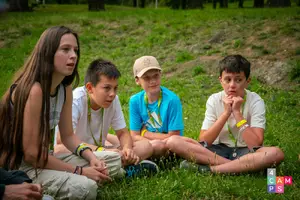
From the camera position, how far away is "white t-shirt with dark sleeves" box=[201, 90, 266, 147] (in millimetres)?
4715

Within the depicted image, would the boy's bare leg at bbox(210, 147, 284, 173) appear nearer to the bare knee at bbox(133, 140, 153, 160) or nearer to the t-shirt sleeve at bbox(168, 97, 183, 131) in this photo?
the bare knee at bbox(133, 140, 153, 160)

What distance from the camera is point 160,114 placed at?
5121 millimetres

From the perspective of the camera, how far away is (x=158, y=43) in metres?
13.2

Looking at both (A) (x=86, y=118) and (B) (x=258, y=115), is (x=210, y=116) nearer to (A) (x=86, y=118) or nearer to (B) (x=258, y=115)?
(B) (x=258, y=115)

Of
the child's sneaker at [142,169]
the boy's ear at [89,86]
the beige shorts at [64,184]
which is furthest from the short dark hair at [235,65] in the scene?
the beige shorts at [64,184]

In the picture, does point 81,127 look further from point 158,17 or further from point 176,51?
point 158,17

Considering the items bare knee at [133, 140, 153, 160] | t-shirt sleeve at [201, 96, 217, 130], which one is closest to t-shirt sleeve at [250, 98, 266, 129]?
t-shirt sleeve at [201, 96, 217, 130]

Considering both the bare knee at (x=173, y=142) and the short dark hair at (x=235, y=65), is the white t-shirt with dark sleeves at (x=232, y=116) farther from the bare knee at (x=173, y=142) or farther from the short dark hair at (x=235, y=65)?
the bare knee at (x=173, y=142)

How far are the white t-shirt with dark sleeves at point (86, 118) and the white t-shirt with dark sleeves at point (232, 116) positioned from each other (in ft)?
3.11

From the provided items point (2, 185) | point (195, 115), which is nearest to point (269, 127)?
point (195, 115)

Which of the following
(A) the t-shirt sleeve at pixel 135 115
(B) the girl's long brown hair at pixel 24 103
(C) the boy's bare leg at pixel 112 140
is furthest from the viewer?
(C) the boy's bare leg at pixel 112 140

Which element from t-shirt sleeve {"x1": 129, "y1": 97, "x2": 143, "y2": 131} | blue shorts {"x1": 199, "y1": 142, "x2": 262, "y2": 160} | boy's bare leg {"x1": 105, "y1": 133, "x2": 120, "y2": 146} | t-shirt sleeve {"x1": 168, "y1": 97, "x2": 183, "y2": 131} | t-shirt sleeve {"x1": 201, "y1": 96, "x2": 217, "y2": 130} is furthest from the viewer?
boy's bare leg {"x1": 105, "y1": 133, "x2": 120, "y2": 146}

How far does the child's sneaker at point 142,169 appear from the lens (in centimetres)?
432

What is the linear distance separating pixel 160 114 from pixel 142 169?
93 centimetres
